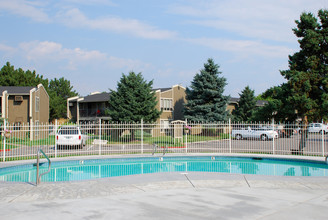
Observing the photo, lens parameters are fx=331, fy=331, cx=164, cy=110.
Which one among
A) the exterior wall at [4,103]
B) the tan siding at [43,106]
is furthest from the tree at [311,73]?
the tan siding at [43,106]

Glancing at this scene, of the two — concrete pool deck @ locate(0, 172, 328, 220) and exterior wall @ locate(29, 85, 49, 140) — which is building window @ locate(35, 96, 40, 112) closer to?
exterior wall @ locate(29, 85, 49, 140)

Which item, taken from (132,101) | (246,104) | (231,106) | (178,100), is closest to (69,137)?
(132,101)

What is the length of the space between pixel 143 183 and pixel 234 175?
3.48 metres

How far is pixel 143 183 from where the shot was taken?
10328 millimetres

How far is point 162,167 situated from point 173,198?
26.6 feet

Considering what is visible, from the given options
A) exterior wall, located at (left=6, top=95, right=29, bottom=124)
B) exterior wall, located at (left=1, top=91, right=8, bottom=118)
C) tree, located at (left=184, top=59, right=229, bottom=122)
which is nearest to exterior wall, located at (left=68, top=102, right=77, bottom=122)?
exterior wall, located at (left=6, top=95, right=29, bottom=124)

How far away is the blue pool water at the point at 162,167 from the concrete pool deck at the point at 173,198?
3298 mm

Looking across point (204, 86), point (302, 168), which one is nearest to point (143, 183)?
point (302, 168)

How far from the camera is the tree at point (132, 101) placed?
1192 inches

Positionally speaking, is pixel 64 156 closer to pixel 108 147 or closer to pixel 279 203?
pixel 108 147

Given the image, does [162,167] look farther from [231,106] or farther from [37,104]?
[231,106]

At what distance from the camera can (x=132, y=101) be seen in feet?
99.3

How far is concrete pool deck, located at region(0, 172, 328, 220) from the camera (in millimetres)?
7016

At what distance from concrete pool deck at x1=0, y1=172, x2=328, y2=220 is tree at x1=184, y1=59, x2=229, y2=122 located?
83.4 ft
